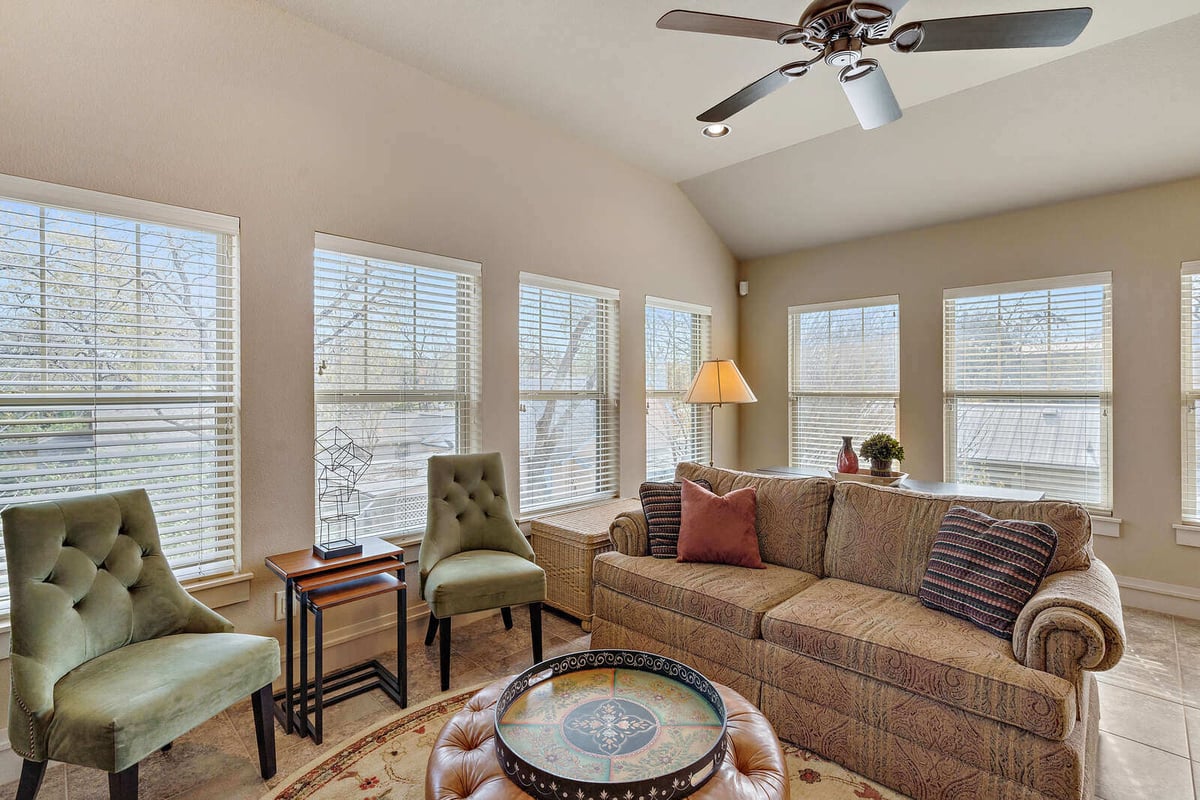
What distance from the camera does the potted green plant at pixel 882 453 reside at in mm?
3818

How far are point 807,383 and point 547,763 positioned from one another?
14.3 feet

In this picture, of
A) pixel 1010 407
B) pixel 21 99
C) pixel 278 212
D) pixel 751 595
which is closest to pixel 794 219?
pixel 1010 407

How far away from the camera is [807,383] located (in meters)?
5.13

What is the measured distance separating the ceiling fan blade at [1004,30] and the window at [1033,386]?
8.48 ft

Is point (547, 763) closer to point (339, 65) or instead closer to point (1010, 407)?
point (339, 65)

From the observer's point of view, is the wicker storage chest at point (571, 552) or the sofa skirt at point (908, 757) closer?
the sofa skirt at point (908, 757)

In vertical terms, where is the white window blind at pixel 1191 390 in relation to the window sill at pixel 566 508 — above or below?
above

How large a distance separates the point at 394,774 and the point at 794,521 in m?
2.03

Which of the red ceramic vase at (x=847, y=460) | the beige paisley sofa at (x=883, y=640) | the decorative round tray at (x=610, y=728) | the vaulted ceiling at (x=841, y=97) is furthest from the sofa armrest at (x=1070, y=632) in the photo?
the vaulted ceiling at (x=841, y=97)

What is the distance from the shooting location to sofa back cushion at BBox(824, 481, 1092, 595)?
2.24m

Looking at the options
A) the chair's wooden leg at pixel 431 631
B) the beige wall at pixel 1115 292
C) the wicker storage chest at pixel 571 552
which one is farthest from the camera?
the beige wall at pixel 1115 292

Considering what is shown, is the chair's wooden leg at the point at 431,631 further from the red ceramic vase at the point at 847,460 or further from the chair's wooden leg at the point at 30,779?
the red ceramic vase at the point at 847,460

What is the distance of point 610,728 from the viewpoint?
5.08 ft

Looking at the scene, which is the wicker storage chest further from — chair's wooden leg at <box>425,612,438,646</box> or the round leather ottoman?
the round leather ottoman
